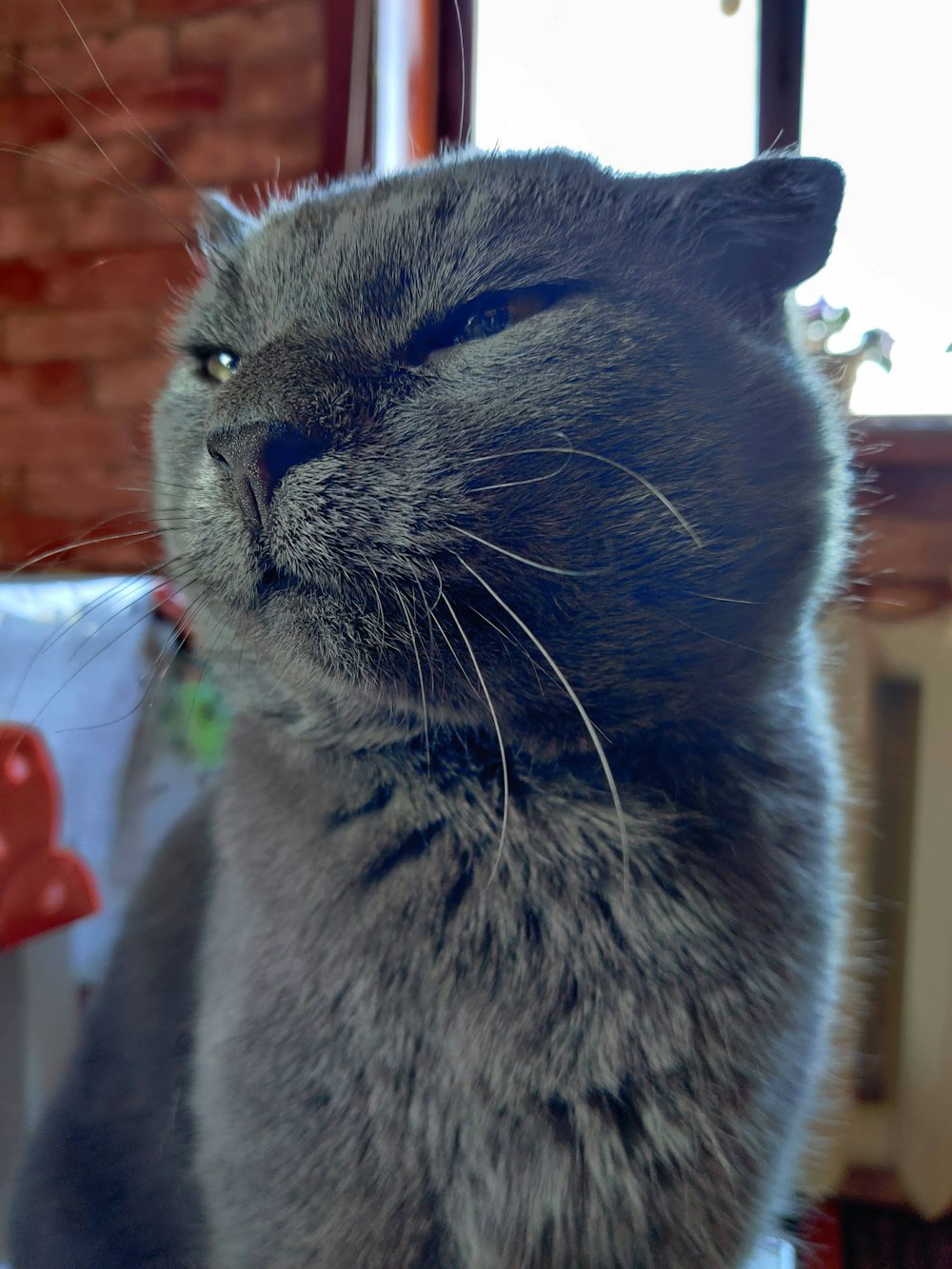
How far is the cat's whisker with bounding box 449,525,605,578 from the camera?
1.16ft

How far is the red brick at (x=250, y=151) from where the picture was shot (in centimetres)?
107

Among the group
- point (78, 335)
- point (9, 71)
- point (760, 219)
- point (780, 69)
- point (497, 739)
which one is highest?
point (9, 71)

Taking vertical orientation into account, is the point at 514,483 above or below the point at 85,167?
below

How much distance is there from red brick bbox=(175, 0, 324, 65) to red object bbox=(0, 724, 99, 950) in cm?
93

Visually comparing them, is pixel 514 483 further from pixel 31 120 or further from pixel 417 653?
pixel 31 120

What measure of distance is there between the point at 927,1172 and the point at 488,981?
0.70m

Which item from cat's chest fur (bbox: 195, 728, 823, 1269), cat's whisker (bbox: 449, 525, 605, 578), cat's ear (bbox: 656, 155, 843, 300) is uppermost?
cat's ear (bbox: 656, 155, 843, 300)

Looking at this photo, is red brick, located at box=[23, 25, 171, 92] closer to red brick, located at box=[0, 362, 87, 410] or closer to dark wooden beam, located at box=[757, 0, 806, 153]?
red brick, located at box=[0, 362, 87, 410]

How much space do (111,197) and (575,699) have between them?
109 centimetres

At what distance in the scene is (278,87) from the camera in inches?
42.4

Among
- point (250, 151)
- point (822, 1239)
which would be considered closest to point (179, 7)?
point (250, 151)

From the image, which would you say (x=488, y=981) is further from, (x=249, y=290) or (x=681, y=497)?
(x=249, y=290)

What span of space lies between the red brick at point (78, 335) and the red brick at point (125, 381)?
0.04ft

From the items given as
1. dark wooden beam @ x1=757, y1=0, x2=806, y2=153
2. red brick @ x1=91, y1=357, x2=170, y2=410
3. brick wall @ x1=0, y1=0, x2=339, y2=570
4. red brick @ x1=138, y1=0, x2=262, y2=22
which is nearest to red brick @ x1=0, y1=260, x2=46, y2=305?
brick wall @ x1=0, y1=0, x2=339, y2=570
